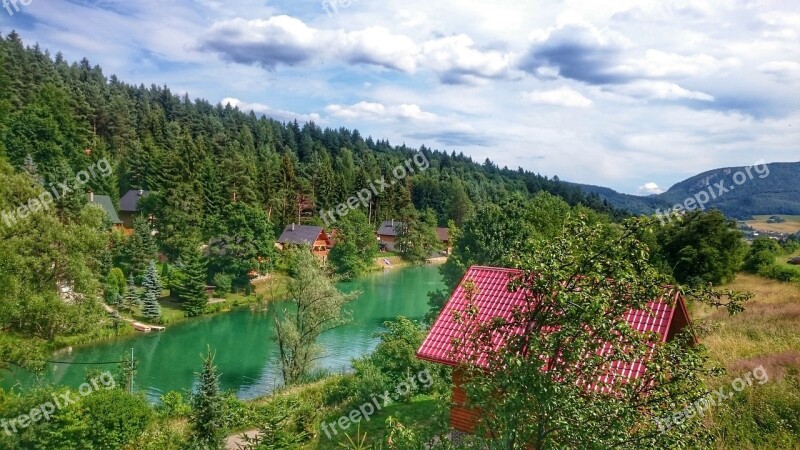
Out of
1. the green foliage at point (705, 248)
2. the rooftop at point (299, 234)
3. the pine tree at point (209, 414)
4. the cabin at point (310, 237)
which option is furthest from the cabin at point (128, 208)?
the green foliage at point (705, 248)

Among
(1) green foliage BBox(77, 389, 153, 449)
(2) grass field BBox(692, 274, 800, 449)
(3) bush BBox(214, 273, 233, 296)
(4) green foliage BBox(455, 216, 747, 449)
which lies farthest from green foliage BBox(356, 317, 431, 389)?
(3) bush BBox(214, 273, 233, 296)

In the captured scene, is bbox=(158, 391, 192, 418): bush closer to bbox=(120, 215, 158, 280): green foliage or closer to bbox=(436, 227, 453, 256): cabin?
bbox=(120, 215, 158, 280): green foliage

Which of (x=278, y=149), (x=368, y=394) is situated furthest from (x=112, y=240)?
(x=278, y=149)

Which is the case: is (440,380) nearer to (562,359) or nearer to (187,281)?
(562,359)

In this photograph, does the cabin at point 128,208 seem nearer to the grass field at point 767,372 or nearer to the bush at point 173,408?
the bush at point 173,408

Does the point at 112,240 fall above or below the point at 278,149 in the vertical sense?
below

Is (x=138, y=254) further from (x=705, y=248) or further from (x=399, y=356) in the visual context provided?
(x=705, y=248)

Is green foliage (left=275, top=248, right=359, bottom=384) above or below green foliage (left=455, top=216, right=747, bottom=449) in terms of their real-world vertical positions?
below
